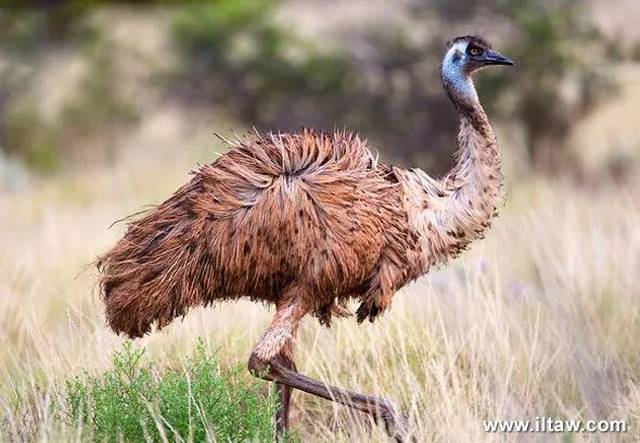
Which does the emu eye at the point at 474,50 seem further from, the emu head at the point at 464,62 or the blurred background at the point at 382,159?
the blurred background at the point at 382,159

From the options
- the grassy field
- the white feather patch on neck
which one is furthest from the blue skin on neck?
the grassy field

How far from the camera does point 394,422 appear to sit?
16.6ft

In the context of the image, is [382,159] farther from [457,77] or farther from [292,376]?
[292,376]

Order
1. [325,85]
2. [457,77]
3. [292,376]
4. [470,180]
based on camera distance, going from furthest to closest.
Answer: [325,85], [457,77], [470,180], [292,376]

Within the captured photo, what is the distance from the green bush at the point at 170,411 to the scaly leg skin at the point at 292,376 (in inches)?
4.9

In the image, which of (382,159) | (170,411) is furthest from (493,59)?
(382,159)

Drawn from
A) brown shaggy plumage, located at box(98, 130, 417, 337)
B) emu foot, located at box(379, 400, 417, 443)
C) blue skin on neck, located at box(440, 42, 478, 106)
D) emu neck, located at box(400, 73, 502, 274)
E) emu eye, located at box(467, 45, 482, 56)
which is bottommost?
emu foot, located at box(379, 400, 417, 443)

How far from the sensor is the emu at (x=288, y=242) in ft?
16.8

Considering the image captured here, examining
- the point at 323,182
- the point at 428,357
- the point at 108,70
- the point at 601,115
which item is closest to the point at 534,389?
the point at 428,357

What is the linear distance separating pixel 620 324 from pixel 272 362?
2249mm

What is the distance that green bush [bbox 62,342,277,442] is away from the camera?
197 inches

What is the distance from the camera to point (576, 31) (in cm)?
1493

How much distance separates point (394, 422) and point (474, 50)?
5.95ft

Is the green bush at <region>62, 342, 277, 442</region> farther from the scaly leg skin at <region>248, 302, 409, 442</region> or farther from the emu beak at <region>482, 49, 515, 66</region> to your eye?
the emu beak at <region>482, 49, 515, 66</region>
